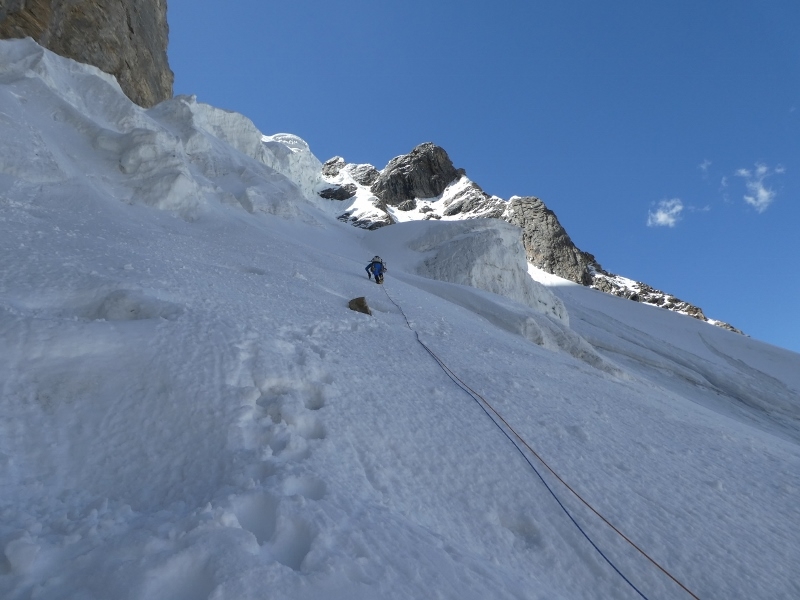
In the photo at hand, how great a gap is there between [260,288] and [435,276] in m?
17.3

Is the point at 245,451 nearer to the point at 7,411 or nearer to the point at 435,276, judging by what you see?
the point at 7,411

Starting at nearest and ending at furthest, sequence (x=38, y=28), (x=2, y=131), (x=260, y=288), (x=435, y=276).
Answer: (x=260, y=288)
(x=2, y=131)
(x=38, y=28)
(x=435, y=276)

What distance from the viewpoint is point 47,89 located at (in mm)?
18359

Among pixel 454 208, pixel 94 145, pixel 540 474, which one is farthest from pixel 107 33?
pixel 454 208

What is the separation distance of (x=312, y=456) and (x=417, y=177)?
90825mm

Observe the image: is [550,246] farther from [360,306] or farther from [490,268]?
[360,306]

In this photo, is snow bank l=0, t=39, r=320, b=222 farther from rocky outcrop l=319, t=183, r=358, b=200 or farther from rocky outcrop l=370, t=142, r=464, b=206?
rocky outcrop l=370, t=142, r=464, b=206

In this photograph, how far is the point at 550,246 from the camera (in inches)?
2721

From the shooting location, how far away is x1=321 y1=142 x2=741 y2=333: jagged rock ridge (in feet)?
226

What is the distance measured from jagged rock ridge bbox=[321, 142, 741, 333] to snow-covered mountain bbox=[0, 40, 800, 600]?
5696cm

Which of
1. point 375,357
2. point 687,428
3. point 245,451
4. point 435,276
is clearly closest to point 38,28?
point 435,276

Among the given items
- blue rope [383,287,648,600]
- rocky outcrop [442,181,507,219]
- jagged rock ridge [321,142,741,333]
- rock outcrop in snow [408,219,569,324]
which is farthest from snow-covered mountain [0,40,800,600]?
rocky outcrop [442,181,507,219]

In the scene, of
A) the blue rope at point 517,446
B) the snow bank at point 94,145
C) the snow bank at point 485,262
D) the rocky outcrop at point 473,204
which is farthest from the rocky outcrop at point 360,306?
the rocky outcrop at point 473,204

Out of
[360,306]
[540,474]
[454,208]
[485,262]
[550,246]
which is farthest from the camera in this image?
[454,208]
